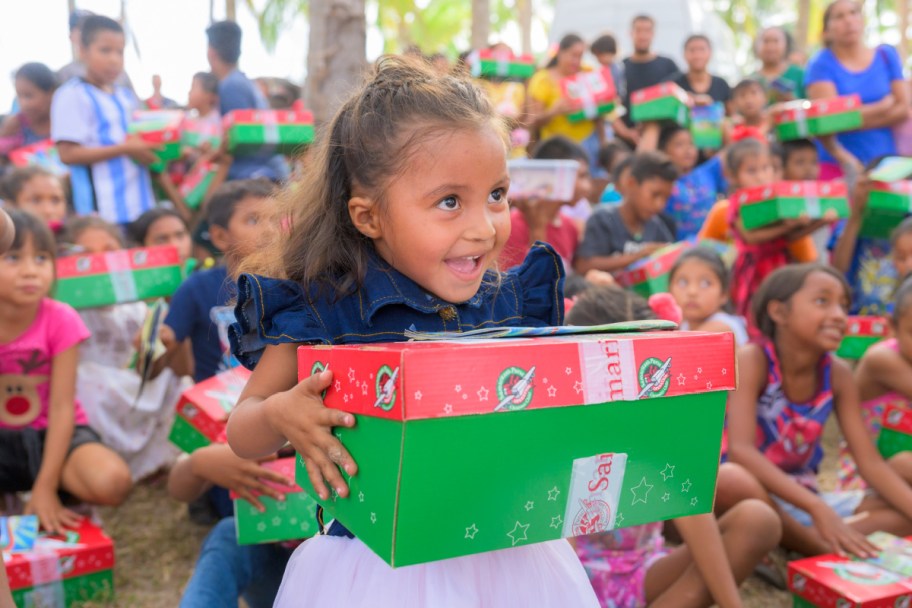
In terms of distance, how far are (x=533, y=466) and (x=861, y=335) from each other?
3.28 metres

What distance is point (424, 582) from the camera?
1.31 metres

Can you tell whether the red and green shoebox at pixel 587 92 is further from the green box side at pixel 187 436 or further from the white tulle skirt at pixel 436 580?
the white tulle skirt at pixel 436 580

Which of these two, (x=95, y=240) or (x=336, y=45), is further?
(x=336, y=45)

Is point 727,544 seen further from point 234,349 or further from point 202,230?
point 202,230

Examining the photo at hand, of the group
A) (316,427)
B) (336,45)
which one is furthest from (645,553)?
(336,45)

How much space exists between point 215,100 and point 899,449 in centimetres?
440

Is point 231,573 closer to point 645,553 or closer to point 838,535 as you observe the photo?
point 645,553

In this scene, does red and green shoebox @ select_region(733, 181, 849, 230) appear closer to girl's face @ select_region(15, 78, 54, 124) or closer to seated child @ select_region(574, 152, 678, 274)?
seated child @ select_region(574, 152, 678, 274)

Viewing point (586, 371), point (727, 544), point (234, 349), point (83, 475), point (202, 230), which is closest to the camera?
point (586, 371)

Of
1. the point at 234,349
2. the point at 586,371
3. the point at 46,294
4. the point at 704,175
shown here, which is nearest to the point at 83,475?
the point at 46,294

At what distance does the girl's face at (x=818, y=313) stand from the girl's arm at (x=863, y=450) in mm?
135

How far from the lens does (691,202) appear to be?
18.3 feet

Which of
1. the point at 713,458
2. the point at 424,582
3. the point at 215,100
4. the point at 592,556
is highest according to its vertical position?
the point at 215,100

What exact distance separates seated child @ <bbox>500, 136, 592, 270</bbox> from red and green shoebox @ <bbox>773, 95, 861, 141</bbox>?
1297 mm
